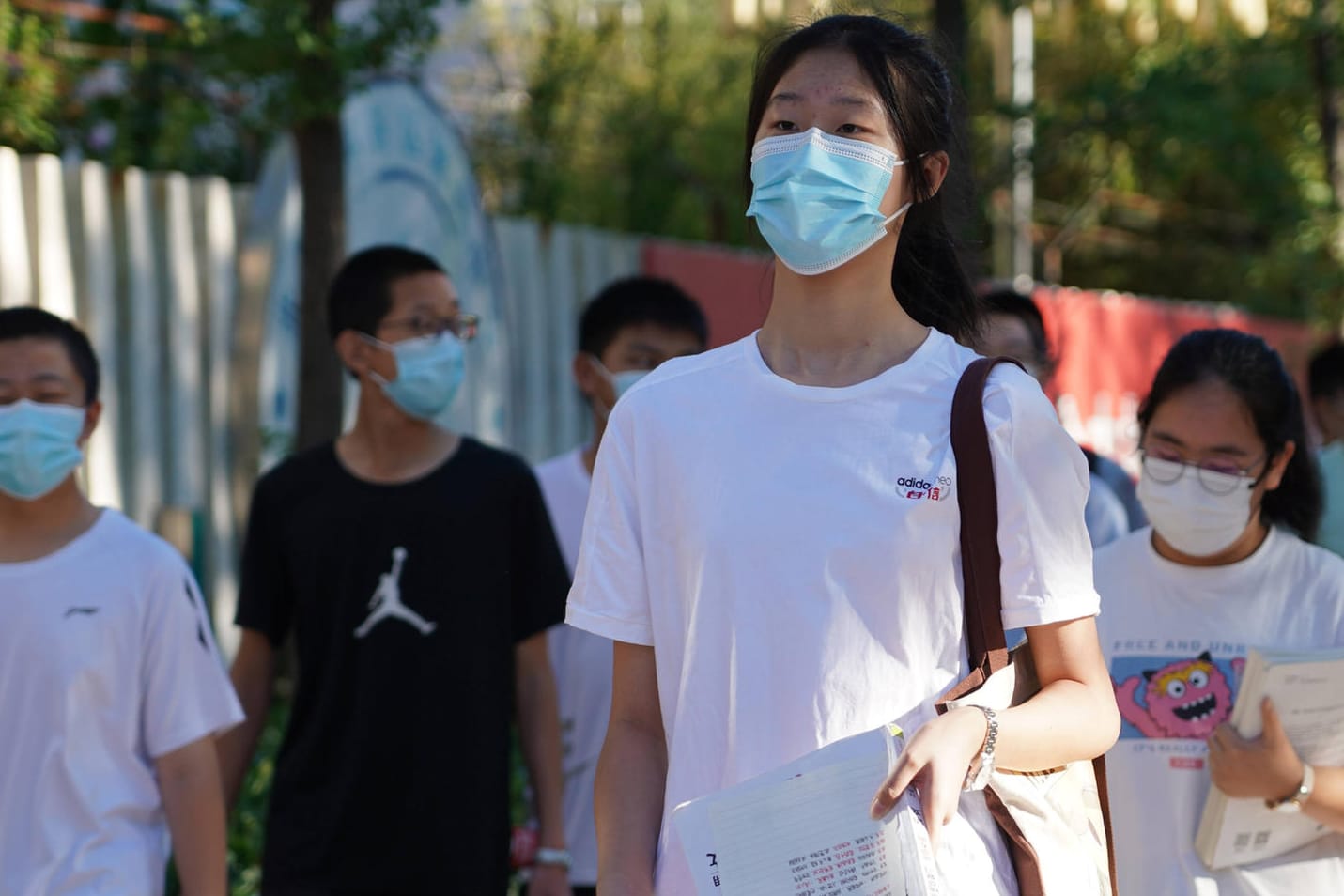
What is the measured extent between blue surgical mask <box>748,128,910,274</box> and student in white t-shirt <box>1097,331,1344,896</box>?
1481 mm

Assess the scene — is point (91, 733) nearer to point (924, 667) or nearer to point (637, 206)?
point (924, 667)

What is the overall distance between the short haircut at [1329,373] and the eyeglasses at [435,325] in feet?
12.3

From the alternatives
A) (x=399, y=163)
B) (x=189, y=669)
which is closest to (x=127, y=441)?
(x=399, y=163)

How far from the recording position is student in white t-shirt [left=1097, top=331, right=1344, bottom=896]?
344 centimetres

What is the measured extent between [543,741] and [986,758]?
231cm

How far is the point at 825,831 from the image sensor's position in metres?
2.10

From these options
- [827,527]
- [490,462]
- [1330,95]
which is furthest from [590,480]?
[1330,95]

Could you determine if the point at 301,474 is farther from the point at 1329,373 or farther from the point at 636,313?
the point at 1329,373

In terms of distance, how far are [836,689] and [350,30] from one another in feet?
12.4

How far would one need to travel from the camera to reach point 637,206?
12.9 metres

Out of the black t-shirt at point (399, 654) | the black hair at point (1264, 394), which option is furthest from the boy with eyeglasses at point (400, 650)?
the black hair at point (1264, 394)

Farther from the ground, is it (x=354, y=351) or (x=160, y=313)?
(x=160, y=313)

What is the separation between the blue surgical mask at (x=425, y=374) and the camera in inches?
176

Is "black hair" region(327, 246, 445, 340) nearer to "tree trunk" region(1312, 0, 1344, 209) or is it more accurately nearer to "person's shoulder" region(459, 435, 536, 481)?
"person's shoulder" region(459, 435, 536, 481)
